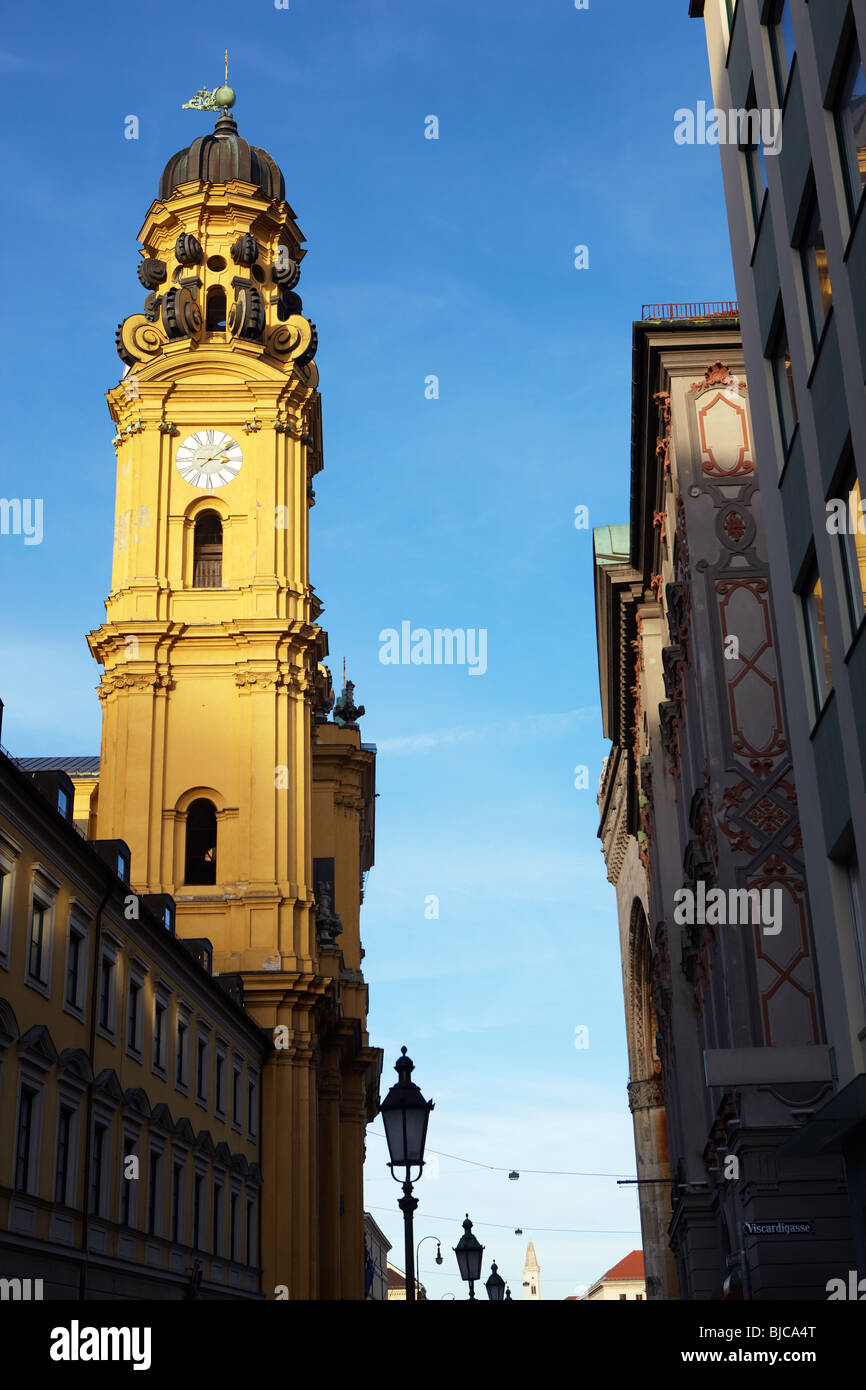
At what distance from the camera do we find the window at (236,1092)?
46994 mm

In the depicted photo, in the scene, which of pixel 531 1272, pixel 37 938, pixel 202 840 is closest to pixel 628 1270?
pixel 531 1272

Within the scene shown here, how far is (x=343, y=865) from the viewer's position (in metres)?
66.9

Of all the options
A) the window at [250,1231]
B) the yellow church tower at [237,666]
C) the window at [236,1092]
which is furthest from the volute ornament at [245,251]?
the window at [250,1231]

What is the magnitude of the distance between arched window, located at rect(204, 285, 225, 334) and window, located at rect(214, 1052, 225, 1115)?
29330mm

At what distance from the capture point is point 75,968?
31703mm

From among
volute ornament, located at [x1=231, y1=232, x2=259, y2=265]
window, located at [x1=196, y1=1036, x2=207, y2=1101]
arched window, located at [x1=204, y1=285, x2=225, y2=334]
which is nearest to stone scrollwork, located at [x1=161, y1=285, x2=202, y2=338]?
arched window, located at [x1=204, y1=285, x2=225, y2=334]

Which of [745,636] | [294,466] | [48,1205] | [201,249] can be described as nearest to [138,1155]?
[48,1205]

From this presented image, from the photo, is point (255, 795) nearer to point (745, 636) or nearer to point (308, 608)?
point (308, 608)

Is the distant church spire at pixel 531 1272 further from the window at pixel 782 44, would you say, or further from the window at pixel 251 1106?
the window at pixel 782 44

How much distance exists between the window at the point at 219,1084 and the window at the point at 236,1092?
157 centimetres

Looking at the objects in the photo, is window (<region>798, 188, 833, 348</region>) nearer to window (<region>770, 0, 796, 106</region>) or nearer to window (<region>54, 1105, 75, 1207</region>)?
window (<region>770, 0, 796, 106</region>)

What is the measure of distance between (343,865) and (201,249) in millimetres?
24405

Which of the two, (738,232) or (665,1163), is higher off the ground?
(738,232)
